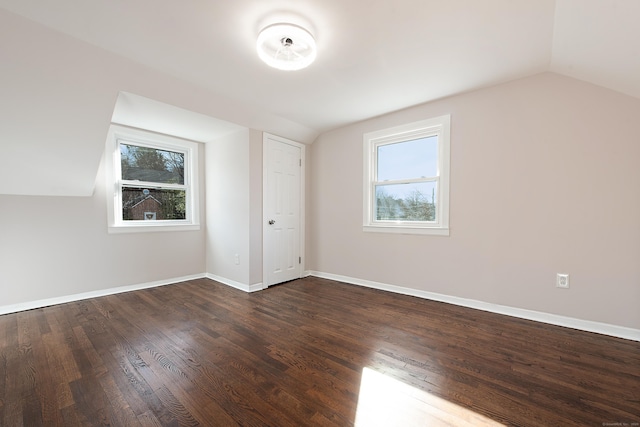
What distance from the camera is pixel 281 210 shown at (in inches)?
156

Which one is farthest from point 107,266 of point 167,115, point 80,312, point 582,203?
point 582,203

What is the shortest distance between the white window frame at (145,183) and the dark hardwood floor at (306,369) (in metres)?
1.16

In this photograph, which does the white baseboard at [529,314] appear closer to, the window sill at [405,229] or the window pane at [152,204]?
the window sill at [405,229]

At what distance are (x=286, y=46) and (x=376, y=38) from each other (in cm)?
69

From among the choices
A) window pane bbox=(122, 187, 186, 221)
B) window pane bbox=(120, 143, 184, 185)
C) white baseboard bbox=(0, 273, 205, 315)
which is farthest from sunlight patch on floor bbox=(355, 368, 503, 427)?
window pane bbox=(120, 143, 184, 185)

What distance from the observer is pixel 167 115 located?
3.00 meters

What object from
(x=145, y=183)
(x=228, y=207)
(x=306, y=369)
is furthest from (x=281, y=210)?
(x=306, y=369)

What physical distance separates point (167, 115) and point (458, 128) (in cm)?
338

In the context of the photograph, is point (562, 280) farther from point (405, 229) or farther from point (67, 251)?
point (67, 251)

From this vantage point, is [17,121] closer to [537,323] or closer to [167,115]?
[167,115]

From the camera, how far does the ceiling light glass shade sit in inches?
71.4

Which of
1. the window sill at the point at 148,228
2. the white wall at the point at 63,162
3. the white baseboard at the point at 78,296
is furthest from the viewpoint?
the window sill at the point at 148,228

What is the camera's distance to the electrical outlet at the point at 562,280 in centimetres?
241

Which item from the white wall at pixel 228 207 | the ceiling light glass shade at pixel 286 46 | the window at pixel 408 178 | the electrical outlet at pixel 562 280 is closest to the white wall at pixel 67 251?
the white wall at pixel 228 207
